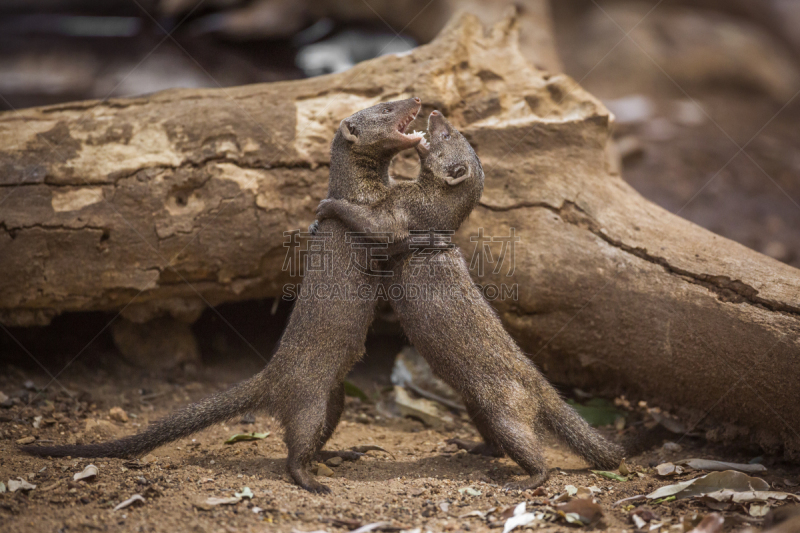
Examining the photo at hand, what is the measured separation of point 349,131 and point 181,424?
2.43 m

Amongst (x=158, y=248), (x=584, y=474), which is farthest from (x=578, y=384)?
(x=158, y=248)

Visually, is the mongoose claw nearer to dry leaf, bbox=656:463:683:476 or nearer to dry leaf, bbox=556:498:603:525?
dry leaf, bbox=556:498:603:525

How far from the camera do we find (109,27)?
8.75 m

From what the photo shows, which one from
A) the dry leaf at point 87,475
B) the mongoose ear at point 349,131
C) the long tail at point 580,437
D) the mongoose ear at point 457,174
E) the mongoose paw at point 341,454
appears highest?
the mongoose ear at point 349,131

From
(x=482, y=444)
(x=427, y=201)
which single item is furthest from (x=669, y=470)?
(x=427, y=201)

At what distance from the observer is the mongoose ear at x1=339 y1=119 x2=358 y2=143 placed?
172 inches

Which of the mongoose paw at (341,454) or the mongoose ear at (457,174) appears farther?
the mongoose paw at (341,454)

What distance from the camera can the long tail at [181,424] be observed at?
13.1ft

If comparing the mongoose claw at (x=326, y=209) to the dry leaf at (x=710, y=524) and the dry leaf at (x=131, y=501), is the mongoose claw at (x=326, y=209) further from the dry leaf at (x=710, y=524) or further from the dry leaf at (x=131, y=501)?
the dry leaf at (x=710, y=524)

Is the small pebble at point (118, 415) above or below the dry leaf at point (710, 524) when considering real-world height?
below

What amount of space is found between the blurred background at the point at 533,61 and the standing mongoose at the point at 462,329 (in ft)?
7.83

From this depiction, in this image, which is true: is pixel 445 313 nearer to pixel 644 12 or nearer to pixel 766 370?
pixel 766 370

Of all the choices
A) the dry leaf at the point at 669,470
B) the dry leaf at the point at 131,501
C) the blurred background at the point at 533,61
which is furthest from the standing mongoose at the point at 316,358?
the dry leaf at the point at 669,470

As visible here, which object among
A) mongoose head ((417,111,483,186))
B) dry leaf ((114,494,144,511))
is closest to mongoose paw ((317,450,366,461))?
dry leaf ((114,494,144,511))
